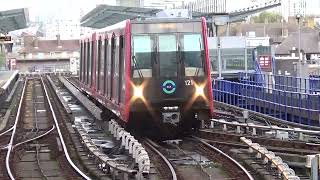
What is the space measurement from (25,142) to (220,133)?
5.42 m

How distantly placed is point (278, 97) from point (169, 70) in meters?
8.84

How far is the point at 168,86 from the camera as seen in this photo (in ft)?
48.2

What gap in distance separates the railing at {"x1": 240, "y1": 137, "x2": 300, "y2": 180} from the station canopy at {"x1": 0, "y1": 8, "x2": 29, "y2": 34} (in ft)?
120

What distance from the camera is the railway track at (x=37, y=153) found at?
1196cm

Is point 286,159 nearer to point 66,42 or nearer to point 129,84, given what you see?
point 129,84

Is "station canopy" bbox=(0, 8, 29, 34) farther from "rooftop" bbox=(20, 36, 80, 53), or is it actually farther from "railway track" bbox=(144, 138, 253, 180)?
"rooftop" bbox=(20, 36, 80, 53)

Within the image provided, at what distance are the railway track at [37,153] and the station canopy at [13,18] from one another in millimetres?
26699

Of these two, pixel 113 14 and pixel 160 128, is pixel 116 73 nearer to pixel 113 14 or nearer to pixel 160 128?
pixel 160 128

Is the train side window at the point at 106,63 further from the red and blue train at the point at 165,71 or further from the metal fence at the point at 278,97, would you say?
the metal fence at the point at 278,97

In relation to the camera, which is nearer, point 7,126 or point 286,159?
point 286,159

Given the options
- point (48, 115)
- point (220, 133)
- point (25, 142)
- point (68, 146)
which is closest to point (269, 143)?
point (220, 133)

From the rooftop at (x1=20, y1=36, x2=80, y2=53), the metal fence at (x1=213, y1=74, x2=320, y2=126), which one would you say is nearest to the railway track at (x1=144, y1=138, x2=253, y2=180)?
the metal fence at (x1=213, y1=74, x2=320, y2=126)

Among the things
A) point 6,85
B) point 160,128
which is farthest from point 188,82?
point 6,85

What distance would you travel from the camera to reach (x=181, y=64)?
581 inches
